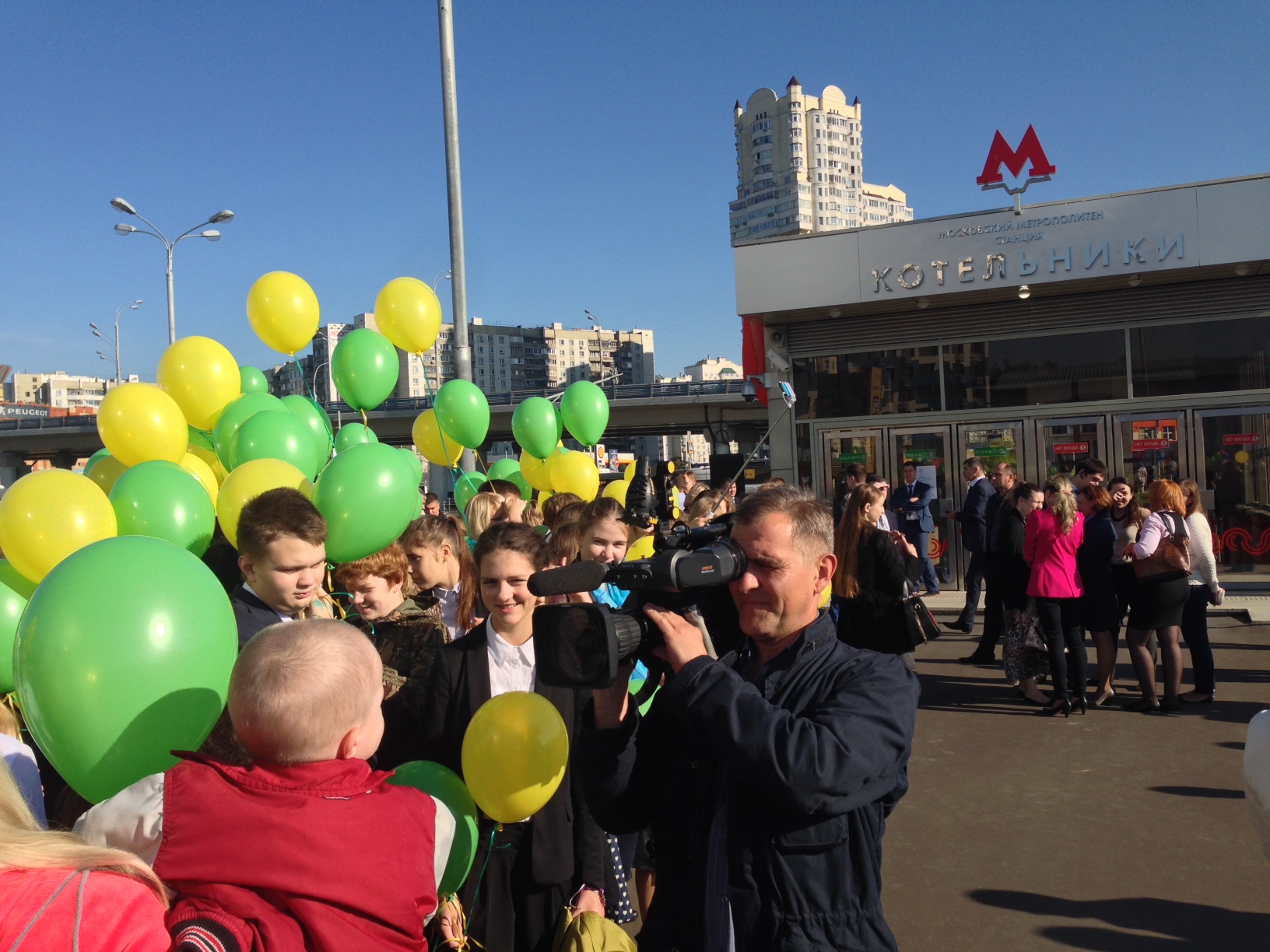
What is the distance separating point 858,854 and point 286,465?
2969 millimetres

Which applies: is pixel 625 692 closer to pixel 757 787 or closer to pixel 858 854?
pixel 757 787

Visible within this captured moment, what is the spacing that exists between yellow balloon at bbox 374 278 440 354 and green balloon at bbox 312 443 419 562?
8.02ft

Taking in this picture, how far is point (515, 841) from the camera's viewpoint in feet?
8.41

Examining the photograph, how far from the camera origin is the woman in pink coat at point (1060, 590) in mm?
6645

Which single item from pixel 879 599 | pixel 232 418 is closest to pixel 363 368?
pixel 232 418

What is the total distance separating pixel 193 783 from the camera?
151cm

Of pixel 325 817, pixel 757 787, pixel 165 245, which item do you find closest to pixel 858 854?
pixel 757 787

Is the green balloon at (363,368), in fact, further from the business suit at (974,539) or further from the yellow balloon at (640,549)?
the business suit at (974,539)

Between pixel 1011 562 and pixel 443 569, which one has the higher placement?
pixel 443 569

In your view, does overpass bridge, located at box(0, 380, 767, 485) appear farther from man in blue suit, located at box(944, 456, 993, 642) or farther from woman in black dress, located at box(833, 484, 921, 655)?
woman in black dress, located at box(833, 484, 921, 655)

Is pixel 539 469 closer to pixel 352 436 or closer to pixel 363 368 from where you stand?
pixel 352 436

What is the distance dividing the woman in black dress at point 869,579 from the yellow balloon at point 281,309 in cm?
369

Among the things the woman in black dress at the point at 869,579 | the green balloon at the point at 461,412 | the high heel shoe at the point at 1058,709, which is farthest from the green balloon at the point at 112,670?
the high heel shoe at the point at 1058,709

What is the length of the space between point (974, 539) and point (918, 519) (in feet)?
5.35
